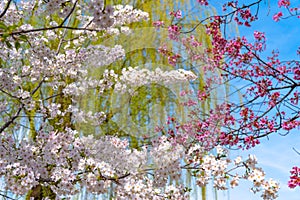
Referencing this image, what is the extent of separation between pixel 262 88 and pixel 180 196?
137 centimetres

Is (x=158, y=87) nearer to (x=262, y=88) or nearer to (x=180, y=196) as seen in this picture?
(x=262, y=88)

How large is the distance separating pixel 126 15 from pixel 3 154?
8.19ft

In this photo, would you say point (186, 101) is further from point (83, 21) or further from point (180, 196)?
point (180, 196)

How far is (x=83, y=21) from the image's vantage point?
4.61 meters

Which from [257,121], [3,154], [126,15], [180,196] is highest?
[126,15]

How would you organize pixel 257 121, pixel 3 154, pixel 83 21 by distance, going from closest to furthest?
pixel 3 154, pixel 257 121, pixel 83 21

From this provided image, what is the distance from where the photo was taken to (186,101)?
15.5 feet

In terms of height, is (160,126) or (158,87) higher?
(158,87)

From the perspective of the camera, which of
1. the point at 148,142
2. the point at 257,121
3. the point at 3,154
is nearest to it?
the point at 3,154

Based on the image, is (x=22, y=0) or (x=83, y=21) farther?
(x=83, y=21)

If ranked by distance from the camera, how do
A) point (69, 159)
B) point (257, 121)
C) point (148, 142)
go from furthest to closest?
point (148, 142), point (257, 121), point (69, 159)

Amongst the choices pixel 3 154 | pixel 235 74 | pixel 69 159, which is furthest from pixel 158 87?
pixel 3 154

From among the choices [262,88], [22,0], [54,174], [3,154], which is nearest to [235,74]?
[262,88]

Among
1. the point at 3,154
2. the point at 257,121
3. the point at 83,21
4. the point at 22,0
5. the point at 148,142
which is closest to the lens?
the point at 3,154
